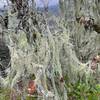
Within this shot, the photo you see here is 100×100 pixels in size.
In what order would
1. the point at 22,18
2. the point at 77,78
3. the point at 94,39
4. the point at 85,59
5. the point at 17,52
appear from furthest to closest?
the point at 94,39
the point at 85,59
the point at 77,78
the point at 22,18
the point at 17,52

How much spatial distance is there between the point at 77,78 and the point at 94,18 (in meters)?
1.79

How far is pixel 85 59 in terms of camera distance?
5.09 meters

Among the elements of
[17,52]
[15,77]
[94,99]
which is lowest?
[94,99]

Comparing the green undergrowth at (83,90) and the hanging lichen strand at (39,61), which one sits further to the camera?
the green undergrowth at (83,90)

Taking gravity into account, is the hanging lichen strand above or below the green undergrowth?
above

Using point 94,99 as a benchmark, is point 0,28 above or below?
above

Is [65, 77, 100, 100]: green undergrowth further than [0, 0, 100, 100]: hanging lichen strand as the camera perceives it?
Yes

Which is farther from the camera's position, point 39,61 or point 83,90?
point 83,90

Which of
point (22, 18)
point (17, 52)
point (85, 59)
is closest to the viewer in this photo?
point (17, 52)

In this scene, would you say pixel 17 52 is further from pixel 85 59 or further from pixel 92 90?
pixel 85 59

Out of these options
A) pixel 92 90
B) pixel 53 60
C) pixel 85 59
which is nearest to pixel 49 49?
pixel 53 60

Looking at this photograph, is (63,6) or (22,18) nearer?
(22,18)

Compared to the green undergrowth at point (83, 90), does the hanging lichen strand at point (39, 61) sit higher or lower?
higher

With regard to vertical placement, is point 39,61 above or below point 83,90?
above
